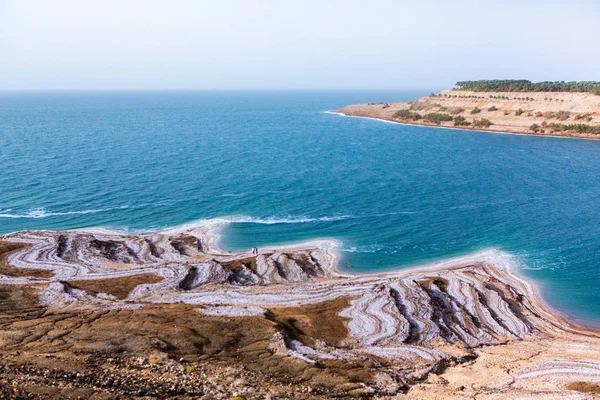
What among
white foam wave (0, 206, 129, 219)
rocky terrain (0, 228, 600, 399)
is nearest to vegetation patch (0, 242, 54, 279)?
rocky terrain (0, 228, 600, 399)

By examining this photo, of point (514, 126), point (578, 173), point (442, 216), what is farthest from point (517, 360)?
point (514, 126)

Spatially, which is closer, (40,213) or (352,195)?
(40,213)

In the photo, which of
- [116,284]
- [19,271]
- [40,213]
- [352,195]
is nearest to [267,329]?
[116,284]

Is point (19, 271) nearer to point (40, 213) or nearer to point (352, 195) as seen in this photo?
point (40, 213)

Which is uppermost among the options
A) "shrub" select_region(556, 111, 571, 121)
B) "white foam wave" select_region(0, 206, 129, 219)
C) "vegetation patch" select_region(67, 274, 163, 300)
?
"shrub" select_region(556, 111, 571, 121)

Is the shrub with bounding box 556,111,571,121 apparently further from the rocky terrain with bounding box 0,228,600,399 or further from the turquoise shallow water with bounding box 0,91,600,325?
the rocky terrain with bounding box 0,228,600,399

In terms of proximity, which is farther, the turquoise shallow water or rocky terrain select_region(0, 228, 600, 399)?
the turquoise shallow water
